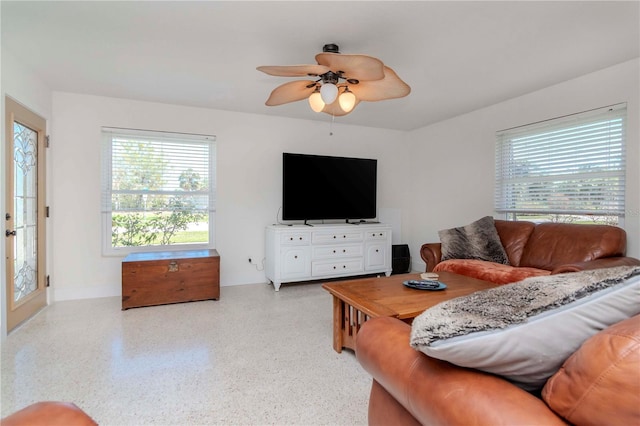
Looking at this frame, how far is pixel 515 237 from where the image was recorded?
10.7 feet

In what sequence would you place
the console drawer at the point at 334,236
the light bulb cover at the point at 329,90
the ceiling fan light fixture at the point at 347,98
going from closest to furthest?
the light bulb cover at the point at 329,90
the ceiling fan light fixture at the point at 347,98
the console drawer at the point at 334,236

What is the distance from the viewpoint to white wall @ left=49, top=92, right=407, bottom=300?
3.42 m

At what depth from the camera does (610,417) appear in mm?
563

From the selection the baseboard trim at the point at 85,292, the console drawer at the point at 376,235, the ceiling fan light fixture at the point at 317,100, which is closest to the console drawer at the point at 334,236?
the console drawer at the point at 376,235

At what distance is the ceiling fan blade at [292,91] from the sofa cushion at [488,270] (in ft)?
6.86

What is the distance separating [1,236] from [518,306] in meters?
3.35

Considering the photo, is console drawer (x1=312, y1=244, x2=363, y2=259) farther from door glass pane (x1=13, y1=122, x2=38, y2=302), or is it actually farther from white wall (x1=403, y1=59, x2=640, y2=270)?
door glass pane (x1=13, y1=122, x2=38, y2=302)

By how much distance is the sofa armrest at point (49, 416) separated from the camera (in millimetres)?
729

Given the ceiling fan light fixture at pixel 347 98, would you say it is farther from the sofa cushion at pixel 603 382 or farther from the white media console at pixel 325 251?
the sofa cushion at pixel 603 382

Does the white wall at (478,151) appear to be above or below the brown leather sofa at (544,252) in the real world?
above

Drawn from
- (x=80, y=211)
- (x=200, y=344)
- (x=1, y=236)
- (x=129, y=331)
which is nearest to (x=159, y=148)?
(x=80, y=211)

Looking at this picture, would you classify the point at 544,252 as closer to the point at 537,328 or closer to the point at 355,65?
the point at 355,65

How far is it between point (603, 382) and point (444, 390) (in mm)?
304

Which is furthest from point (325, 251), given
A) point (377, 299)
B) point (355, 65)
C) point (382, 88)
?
point (355, 65)
